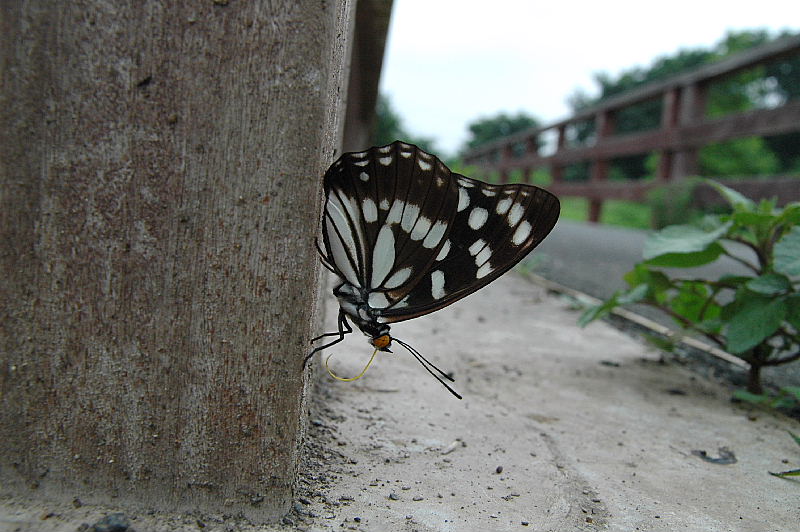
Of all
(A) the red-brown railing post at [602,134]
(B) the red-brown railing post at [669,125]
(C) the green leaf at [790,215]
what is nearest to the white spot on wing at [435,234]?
(C) the green leaf at [790,215]

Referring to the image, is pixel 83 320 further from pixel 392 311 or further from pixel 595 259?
pixel 595 259

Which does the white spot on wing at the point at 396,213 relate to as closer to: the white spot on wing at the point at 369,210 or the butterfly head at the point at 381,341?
the white spot on wing at the point at 369,210

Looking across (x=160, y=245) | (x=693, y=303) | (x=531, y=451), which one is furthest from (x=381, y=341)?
(x=693, y=303)

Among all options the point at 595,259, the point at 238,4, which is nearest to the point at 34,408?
the point at 238,4

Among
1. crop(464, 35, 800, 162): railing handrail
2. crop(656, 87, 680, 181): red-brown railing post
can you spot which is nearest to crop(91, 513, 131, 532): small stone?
crop(464, 35, 800, 162): railing handrail

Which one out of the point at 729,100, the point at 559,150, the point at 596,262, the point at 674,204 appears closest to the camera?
the point at 596,262

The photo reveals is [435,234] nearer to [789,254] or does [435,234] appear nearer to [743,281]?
[789,254]
